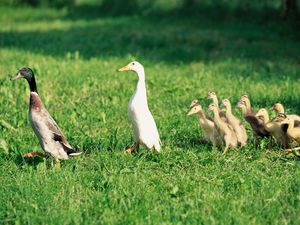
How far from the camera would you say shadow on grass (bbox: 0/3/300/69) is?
17312mm

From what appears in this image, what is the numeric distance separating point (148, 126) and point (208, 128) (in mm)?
1090

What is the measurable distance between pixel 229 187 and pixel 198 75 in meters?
7.26

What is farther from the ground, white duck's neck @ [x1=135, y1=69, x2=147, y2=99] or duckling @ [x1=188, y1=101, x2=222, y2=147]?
white duck's neck @ [x1=135, y1=69, x2=147, y2=99]

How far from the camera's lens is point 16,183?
23.3 feet

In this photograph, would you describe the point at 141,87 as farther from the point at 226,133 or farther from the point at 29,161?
the point at 29,161

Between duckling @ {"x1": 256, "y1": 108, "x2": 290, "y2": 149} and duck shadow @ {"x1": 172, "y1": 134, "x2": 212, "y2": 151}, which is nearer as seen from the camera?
duckling @ {"x1": 256, "y1": 108, "x2": 290, "y2": 149}

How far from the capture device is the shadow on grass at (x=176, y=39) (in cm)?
1731

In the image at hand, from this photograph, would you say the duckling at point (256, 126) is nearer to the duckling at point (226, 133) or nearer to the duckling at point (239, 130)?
the duckling at point (239, 130)

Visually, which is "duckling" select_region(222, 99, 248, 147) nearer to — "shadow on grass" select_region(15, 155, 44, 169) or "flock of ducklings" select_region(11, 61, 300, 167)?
"flock of ducklings" select_region(11, 61, 300, 167)

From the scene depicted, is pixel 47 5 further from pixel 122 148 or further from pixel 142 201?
pixel 142 201

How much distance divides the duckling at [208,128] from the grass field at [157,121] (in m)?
0.18

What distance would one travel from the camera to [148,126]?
7.97 metres

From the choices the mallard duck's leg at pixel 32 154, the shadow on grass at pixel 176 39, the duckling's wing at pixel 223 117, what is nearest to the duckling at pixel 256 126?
the duckling's wing at pixel 223 117

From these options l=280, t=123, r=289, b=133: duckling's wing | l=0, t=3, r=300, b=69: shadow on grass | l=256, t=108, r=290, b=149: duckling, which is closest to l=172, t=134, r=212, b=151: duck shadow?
l=256, t=108, r=290, b=149: duckling
